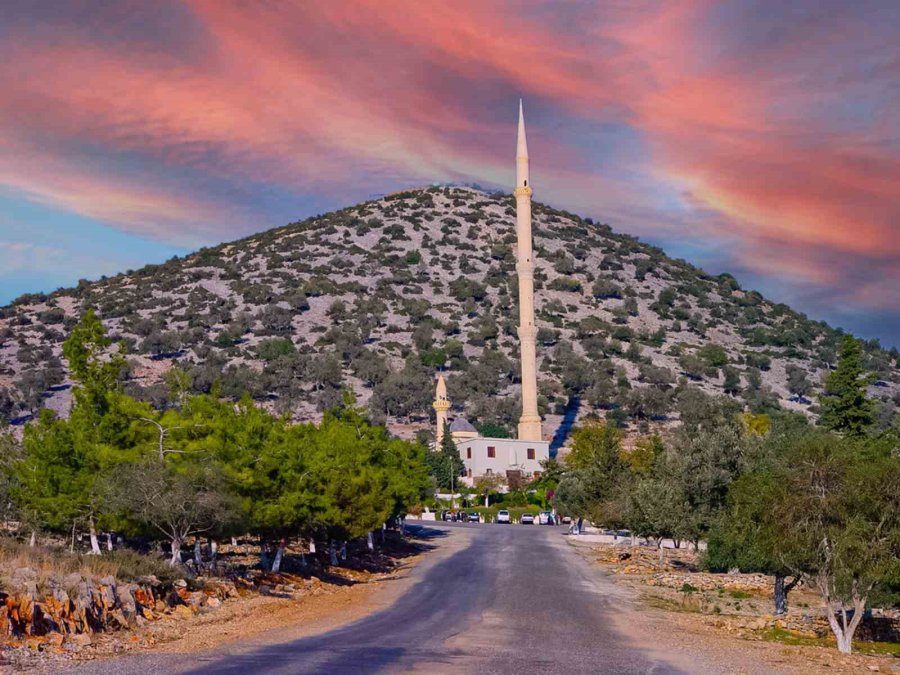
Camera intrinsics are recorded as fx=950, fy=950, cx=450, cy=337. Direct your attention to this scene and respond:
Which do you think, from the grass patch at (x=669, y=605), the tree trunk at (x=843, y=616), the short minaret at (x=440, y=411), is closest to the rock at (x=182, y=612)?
the grass patch at (x=669, y=605)

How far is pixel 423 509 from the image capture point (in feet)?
331

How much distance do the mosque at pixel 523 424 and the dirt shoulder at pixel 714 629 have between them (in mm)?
64085

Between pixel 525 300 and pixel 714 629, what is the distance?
8577 cm

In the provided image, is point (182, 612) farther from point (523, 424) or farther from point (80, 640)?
point (523, 424)

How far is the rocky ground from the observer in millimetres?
20188

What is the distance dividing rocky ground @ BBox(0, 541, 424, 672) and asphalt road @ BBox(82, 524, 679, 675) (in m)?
2.09

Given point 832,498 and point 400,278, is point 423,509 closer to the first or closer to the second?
point 832,498

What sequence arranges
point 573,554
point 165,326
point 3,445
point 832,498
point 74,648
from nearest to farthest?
point 74,648
point 832,498
point 3,445
point 573,554
point 165,326

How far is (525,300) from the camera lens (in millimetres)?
114062

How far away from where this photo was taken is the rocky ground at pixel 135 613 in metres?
20.2

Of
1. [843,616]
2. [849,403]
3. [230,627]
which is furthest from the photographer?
[849,403]

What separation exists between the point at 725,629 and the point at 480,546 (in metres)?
30.7

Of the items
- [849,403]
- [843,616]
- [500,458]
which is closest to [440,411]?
[500,458]

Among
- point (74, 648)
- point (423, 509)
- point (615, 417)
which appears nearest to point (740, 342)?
point (615, 417)
